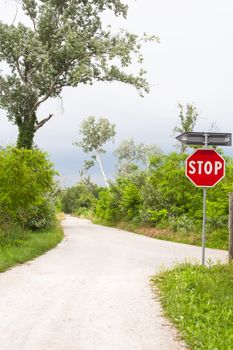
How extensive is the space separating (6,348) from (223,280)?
18.7 feet

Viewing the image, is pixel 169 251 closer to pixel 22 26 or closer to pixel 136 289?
pixel 136 289

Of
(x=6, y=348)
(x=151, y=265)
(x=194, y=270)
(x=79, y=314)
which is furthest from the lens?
(x=151, y=265)

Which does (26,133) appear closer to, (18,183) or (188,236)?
(188,236)

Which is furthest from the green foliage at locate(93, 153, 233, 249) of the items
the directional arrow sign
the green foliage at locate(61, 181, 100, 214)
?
the green foliage at locate(61, 181, 100, 214)

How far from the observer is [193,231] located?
25.7m

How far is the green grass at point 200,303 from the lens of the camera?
6.29m

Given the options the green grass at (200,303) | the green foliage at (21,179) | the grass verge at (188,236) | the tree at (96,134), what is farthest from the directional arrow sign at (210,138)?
the tree at (96,134)

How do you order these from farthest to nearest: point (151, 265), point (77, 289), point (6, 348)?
point (151, 265) < point (77, 289) < point (6, 348)

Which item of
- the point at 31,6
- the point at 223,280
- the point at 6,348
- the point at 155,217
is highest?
the point at 31,6

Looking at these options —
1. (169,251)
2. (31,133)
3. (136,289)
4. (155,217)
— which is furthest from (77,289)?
(31,133)

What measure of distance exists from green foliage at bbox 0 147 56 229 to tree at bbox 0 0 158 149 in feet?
43.6

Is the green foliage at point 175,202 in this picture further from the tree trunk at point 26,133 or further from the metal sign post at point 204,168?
the metal sign post at point 204,168

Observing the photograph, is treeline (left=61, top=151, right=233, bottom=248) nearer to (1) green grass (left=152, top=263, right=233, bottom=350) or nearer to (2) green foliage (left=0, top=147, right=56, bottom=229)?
(2) green foliage (left=0, top=147, right=56, bottom=229)

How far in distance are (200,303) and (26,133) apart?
27029 mm
